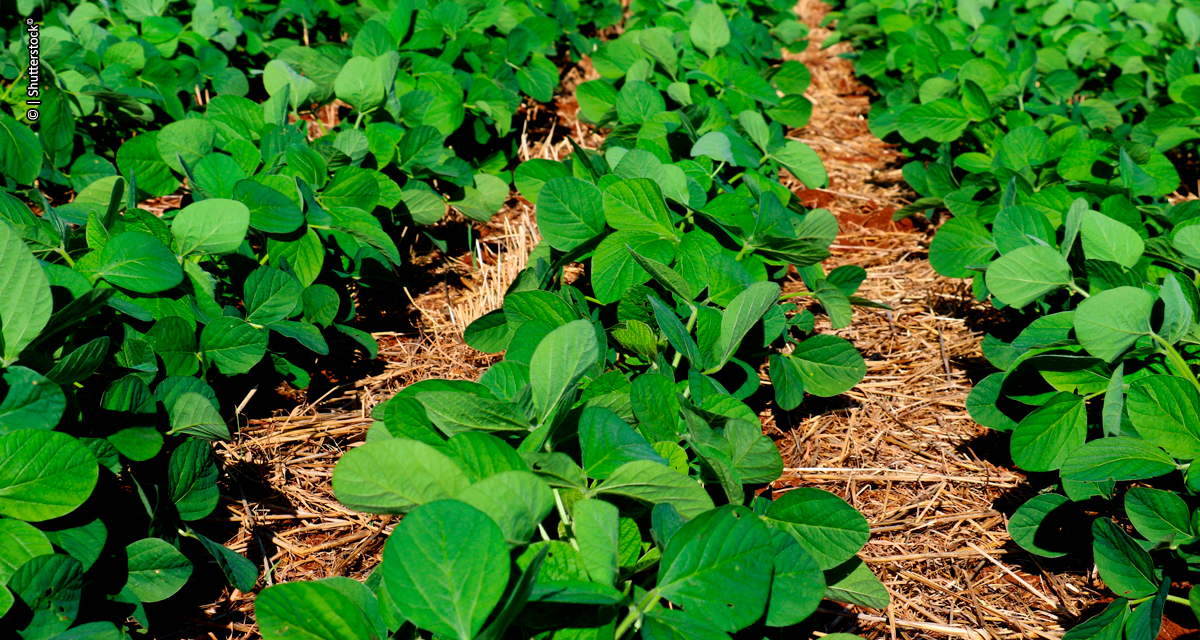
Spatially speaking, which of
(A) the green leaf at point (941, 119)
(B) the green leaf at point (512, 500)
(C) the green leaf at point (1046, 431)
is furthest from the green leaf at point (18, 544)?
(A) the green leaf at point (941, 119)

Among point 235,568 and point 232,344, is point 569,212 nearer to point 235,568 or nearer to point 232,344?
point 232,344

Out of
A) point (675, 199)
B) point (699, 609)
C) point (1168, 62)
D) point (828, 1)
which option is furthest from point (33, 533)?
point (828, 1)

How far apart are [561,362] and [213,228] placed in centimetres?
82

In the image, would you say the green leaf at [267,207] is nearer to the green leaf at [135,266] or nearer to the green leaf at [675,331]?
→ the green leaf at [135,266]

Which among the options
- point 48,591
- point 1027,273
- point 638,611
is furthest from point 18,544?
point 1027,273

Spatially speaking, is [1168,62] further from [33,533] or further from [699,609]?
[33,533]

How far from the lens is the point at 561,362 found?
95cm

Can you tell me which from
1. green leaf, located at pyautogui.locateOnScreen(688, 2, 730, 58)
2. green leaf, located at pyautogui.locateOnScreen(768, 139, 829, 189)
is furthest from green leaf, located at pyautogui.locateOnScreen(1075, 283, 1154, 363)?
green leaf, located at pyautogui.locateOnScreen(688, 2, 730, 58)

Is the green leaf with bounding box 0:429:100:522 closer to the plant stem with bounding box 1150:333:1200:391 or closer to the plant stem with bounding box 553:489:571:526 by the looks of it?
the plant stem with bounding box 553:489:571:526

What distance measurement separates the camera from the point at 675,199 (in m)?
1.52

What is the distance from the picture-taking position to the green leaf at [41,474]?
89 centimetres

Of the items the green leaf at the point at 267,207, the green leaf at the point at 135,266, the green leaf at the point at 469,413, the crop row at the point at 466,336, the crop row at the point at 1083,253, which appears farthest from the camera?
the green leaf at the point at 267,207

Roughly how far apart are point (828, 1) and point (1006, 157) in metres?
3.50

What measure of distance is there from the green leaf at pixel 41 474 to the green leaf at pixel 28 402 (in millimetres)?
34
